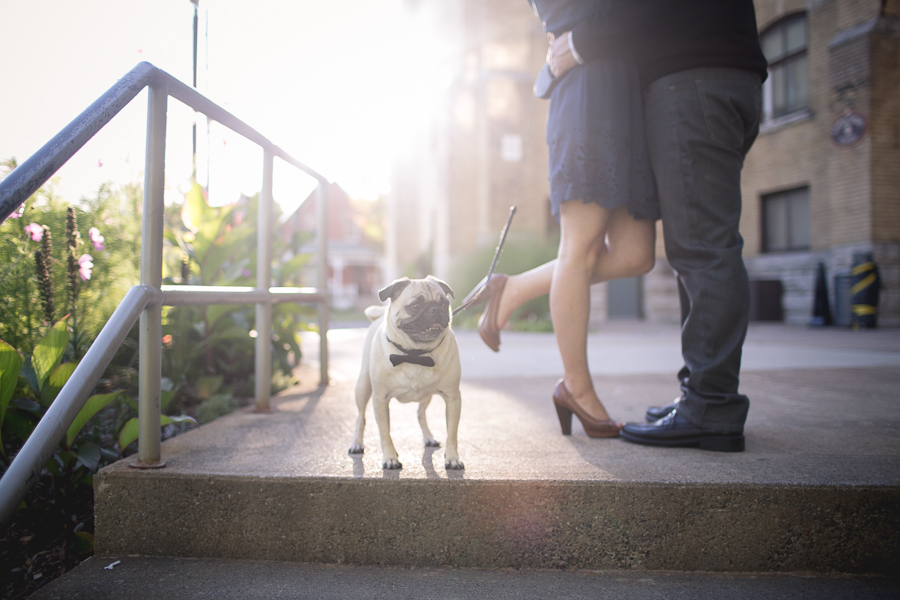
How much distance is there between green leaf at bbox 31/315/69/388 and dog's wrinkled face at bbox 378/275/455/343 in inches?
37.3

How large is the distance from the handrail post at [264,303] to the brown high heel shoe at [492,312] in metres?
0.90

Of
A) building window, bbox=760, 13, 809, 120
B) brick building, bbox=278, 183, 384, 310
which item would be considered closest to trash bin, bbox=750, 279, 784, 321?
building window, bbox=760, 13, 809, 120

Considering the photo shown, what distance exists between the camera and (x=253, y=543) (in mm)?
1372

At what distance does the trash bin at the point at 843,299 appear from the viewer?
865cm

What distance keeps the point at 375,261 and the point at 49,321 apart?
29514 millimetres

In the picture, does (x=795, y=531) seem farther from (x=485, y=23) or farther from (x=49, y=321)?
(x=485, y=23)

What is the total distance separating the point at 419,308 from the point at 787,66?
39.6ft

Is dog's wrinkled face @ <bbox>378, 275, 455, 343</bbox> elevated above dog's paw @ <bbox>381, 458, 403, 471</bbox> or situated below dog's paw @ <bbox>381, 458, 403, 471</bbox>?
above

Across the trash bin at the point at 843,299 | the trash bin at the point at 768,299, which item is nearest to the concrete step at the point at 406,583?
the trash bin at the point at 843,299

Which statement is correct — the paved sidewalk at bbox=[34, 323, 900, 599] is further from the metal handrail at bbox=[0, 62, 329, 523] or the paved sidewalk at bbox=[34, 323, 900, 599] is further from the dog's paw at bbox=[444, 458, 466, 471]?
the metal handrail at bbox=[0, 62, 329, 523]

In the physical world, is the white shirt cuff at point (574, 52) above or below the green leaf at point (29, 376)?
above

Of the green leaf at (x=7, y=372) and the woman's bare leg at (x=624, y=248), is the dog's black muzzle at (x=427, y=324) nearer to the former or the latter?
the woman's bare leg at (x=624, y=248)

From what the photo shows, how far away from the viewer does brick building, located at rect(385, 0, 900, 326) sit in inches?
342

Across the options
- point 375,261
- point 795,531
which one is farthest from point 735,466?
point 375,261
